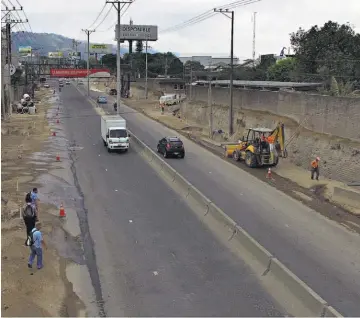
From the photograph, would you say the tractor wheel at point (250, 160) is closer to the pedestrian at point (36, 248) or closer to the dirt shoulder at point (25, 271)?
the dirt shoulder at point (25, 271)

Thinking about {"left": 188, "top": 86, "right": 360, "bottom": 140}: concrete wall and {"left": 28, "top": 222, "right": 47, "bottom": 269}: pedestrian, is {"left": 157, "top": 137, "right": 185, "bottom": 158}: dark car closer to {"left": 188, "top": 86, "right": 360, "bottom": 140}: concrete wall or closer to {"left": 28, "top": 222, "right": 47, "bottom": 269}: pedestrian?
{"left": 188, "top": 86, "right": 360, "bottom": 140}: concrete wall

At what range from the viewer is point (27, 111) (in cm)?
7388

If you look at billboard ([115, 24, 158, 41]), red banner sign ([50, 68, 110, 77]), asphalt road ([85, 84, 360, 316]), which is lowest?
asphalt road ([85, 84, 360, 316])

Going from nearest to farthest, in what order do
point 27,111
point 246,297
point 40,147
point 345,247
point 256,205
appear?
point 246,297 < point 345,247 < point 256,205 < point 40,147 < point 27,111

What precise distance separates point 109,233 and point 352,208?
40.9 feet

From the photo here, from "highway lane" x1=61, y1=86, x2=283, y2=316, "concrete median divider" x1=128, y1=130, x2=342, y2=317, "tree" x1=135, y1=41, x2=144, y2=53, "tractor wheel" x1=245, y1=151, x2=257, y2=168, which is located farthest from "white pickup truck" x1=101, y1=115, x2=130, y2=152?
"tree" x1=135, y1=41, x2=144, y2=53

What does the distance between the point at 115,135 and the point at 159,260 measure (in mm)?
23549

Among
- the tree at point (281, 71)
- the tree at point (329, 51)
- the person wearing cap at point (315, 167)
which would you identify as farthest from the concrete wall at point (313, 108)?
the tree at point (281, 71)

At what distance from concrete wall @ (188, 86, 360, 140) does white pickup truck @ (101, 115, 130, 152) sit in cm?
1495

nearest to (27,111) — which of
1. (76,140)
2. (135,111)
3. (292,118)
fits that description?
(135,111)

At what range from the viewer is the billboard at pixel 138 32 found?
167250 mm

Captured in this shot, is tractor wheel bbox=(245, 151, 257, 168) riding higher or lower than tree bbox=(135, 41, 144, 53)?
lower

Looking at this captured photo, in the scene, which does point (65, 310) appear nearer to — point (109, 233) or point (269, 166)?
point (109, 233)

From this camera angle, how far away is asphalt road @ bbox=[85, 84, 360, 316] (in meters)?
14.5
